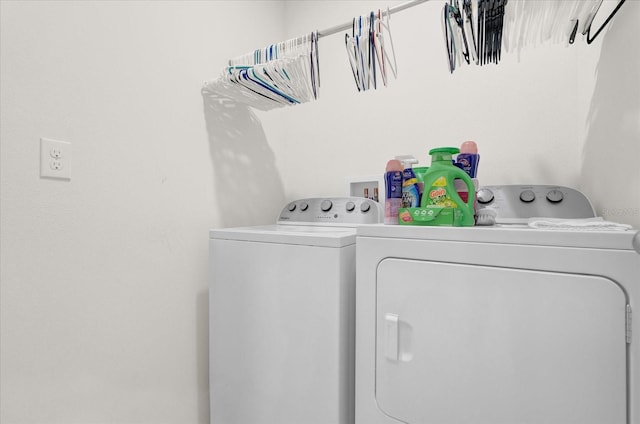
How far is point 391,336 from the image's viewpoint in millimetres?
943

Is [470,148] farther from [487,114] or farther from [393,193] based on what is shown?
[487,114]

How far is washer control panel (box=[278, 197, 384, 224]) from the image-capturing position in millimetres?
1504

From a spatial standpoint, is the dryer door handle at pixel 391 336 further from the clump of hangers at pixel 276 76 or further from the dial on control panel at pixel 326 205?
the clump of hangers at pixel 276 76

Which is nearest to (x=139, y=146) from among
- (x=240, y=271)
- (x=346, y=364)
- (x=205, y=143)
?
(x=205, y=143)

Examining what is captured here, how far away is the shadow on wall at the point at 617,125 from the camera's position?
840 mm

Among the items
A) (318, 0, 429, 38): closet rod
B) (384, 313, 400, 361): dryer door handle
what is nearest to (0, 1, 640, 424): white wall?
(318, 0, 429, 38): closet rod

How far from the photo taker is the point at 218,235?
139 cm

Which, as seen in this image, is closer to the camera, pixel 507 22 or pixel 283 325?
pixel 507 22

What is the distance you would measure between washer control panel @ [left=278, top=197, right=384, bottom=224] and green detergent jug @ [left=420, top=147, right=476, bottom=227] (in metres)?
0.52

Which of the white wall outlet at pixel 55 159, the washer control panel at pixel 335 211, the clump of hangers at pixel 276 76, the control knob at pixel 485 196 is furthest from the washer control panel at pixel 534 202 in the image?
the white wall outlet at pixel 55 159

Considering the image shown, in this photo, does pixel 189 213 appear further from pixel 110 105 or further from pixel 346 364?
pixel 346 364

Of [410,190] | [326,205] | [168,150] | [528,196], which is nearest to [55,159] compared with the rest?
[168,150]

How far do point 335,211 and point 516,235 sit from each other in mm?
905

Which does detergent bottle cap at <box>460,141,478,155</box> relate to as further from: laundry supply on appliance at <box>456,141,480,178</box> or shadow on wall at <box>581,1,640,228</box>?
shadow on wall at <box>581,1,640,228</box>
